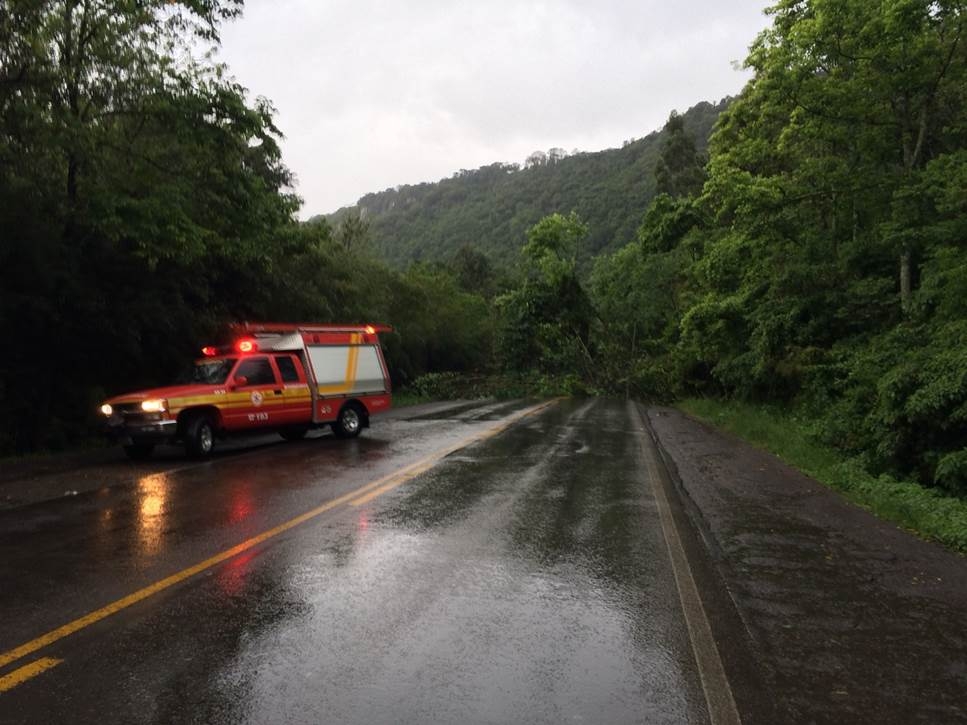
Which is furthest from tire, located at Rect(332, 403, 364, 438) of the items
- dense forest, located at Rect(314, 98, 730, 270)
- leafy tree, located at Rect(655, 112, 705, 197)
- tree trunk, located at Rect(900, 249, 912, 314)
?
dense forest, located at Rect(314, 98, 730, 270)

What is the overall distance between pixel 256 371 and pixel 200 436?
1921mm

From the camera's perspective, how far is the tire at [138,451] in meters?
A: 13.6

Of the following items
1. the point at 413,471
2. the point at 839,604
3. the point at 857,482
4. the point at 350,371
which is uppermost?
the point at 350,371

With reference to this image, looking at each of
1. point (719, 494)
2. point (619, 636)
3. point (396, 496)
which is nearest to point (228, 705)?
point (619, 636)

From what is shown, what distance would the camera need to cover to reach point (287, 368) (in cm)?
1573

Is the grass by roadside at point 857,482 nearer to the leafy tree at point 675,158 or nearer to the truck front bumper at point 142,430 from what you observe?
the truck front bumper at point 142,430

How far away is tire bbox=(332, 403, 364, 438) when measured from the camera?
1694 centimetres

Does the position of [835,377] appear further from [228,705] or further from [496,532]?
[228,705]

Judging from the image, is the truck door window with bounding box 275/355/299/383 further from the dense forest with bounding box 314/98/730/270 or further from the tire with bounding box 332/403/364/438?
the dense forest with bounding box 314/98/730/270

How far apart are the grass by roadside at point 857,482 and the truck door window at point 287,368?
9713mm

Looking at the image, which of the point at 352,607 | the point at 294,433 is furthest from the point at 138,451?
the point at 352,607

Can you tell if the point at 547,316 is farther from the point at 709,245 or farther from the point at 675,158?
the point at 709,245

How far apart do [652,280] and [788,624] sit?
42379 mm

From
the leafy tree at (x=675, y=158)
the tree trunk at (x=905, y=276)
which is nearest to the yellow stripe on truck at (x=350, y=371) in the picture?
the tree trunk at (x=905, y=276)
